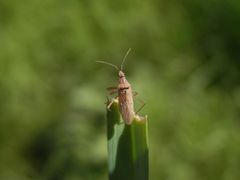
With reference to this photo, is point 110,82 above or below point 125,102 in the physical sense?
above

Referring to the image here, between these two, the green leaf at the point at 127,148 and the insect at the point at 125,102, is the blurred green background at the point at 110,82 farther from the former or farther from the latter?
the green leaf at the point at 127,148

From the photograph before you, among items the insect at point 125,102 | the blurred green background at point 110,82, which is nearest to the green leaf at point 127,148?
the insect at point 125,102

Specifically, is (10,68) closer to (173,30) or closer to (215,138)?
(173,30)

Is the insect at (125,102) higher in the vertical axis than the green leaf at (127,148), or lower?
higher

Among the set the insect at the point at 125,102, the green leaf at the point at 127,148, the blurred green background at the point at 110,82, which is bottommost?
the green leaf at the point at 127,148

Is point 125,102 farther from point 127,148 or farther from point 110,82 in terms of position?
point 110,82

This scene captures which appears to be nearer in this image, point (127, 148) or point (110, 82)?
point (127, 148)

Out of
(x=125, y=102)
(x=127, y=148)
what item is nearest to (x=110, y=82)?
(x=125, y=102)

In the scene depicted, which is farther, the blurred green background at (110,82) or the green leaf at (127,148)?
the blurred green background at (110,82)

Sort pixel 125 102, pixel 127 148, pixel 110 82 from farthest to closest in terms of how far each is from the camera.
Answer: pixel 110 82 < pixel 125 102 < pixel 127 148

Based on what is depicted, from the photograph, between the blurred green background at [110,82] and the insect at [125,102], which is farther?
the blurred green background at [110,82]
